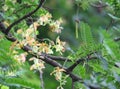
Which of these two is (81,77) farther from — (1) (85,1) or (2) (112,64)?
(1) (85,1)

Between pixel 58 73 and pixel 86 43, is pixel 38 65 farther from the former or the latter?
Answer: pixel 86 43

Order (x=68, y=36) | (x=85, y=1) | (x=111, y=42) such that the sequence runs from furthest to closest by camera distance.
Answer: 1. (x=68, y=36)
2. (x=85, y=1)
3. (x=111, y=42)

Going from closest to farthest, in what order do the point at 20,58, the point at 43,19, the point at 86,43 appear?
the point at 86,43 < the point at 20,58 < the point at 43,19

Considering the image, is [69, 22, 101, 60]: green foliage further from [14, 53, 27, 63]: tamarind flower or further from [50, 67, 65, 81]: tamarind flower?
[14, 53, 27, 63]: tamarind flower

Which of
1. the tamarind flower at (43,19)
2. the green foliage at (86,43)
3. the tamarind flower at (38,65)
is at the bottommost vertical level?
the tamarind flower at (38,65)

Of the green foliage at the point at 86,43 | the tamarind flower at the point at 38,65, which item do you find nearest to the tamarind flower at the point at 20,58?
the tamarind flower at the point at 38,65

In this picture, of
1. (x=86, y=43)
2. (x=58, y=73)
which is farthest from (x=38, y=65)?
(x=86, y=43)

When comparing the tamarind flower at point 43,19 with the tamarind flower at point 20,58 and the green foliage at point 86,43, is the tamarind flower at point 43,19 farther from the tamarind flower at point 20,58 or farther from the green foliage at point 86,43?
the green foliage at point 86,43

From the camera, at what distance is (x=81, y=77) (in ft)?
3.73

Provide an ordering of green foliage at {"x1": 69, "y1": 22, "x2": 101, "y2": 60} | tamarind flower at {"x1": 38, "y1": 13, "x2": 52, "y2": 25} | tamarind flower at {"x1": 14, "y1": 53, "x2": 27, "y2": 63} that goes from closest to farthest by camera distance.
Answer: green foliage at {"x1": 69, "y1": 22, "x2": 101, "y2": 60} < tamarind flower at {"x1": 14, "y1": 53, "x2": 27, "y2": 63} < tamarind flower at {"x1": 38, "y1": 13, "x2": 52, "y2": 25}

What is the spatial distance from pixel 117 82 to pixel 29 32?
0.36 metres

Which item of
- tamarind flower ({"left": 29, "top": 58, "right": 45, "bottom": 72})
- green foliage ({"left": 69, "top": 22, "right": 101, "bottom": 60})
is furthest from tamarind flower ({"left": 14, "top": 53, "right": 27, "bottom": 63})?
green foliage ({"left": 69, "top": 22, "right": 101, "bottom": 60})

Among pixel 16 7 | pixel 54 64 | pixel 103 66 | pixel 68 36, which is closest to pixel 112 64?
pixel 103 66

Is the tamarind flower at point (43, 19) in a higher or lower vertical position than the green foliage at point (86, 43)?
higher
